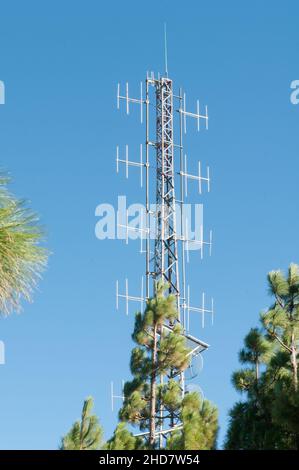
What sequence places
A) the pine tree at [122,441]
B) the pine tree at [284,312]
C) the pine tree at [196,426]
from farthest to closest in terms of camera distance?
the pine tree at [122,441] < the pine tree at [284,312] < the pine tree at [196,426]

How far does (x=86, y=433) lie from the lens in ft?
37.8

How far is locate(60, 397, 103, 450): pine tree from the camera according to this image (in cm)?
1140

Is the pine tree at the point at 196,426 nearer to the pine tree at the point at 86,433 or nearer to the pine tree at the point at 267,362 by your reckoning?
the pine tree at the point at 267,362

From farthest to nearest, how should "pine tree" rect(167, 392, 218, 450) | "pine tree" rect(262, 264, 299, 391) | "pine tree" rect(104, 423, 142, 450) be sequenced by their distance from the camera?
"pine tree" rect(104, 423, 142, 450), "pine tree" rect(262, 264, 299, 391), "pine tree" rect(167, 392, 218, 450)

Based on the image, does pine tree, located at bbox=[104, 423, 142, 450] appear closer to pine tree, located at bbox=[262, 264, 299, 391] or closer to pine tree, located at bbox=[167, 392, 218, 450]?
pine tree, located at bbox=[167, 392, 218, 450]

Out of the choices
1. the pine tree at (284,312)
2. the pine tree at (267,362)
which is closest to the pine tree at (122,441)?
the pine tree at (267,362)

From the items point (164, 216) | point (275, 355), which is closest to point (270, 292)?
point (275, 355)

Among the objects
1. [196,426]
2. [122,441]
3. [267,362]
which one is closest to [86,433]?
[122,441]

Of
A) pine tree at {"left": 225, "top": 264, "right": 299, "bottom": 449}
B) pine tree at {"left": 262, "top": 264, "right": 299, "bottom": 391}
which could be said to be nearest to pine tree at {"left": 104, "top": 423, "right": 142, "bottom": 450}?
pine tree at {"left": 225, "top": 264, "right": 299, "bottom": 449}

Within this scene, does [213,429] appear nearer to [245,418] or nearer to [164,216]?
[245,418]

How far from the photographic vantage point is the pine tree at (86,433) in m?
11.4

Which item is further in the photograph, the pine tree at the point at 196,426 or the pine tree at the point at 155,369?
the pine tree at the point at 155,369

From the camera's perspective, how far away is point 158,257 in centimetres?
1562
